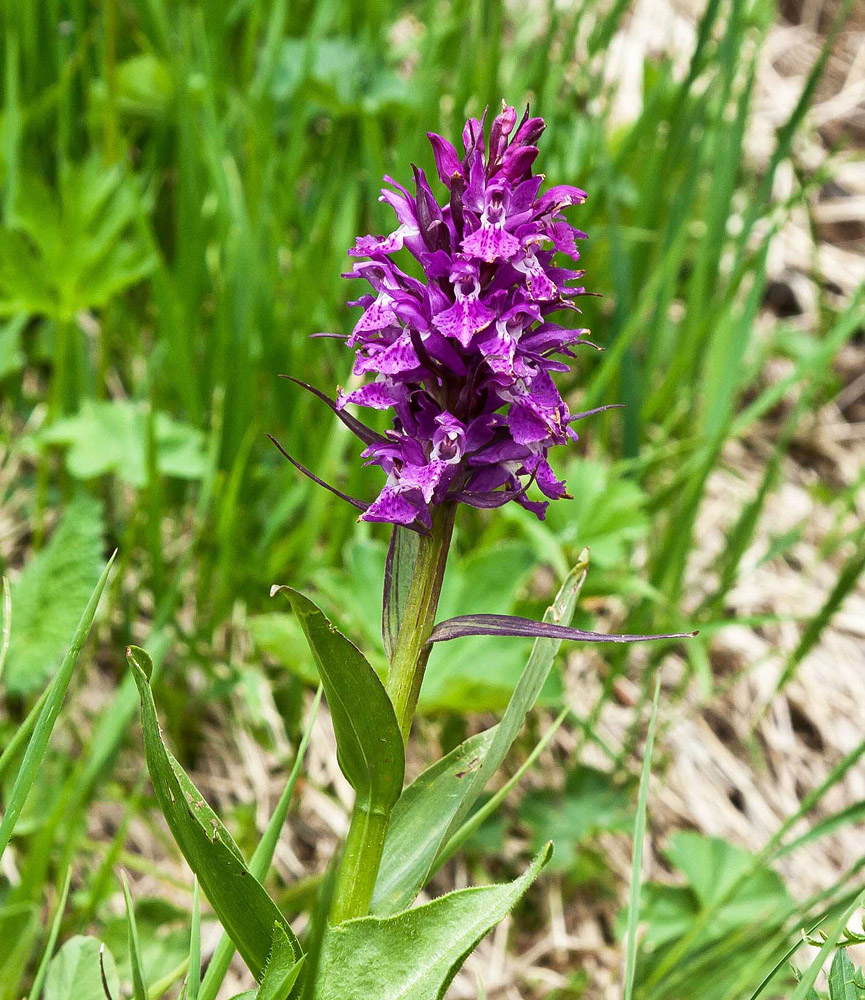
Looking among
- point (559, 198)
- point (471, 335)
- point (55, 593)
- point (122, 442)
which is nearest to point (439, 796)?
point (471, 335)

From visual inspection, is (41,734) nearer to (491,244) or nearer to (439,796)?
(439,796)

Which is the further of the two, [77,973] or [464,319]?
[77,973]

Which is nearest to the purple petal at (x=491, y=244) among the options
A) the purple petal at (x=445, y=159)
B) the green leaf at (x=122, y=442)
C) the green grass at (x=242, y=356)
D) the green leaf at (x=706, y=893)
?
the purple petal at (x=445, y=159)

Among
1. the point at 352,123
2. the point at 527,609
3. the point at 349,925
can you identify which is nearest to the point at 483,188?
the point at 349,925

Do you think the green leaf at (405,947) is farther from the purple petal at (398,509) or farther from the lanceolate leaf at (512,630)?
the purple petal at (398,509)

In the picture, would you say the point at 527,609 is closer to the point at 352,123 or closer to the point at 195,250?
the point at 195,250

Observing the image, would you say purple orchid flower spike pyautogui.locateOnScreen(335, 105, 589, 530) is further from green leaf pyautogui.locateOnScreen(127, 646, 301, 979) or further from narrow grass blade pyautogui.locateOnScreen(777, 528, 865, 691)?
narrow grass blade pyautogui.locateOnScreen(777, 528, 865, 691)

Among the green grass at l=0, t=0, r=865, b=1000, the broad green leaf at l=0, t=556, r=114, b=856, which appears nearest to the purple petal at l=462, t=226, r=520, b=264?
the broad green leaf at l=0, t=556, r=114, b=856
